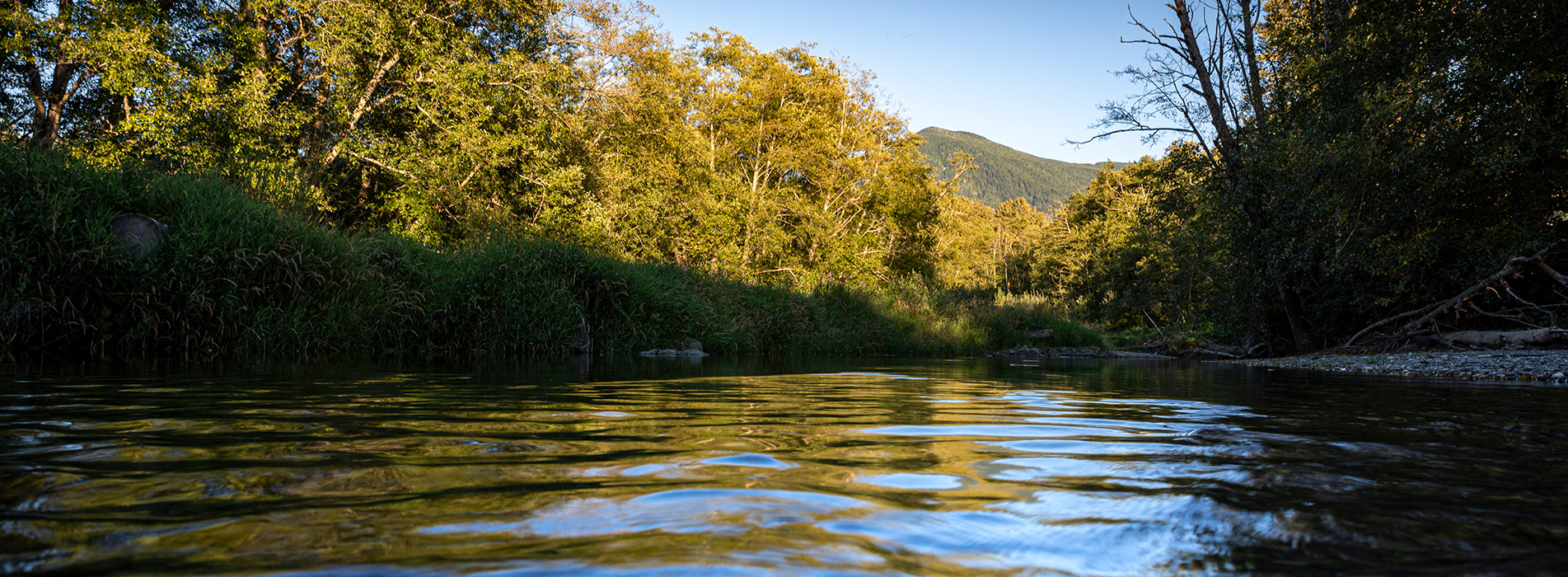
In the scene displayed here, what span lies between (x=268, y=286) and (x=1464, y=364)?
15004 mm

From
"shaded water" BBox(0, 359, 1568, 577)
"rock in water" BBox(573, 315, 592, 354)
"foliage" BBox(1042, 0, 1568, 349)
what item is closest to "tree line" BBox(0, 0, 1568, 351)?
"foliage" BBox(1042, 0, 1568, 349)

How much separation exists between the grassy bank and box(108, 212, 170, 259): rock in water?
0.33 feet


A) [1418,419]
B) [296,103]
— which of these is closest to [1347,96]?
[1418,419]

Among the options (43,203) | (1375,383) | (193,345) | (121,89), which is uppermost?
(121,89)

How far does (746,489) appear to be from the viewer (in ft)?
5.74

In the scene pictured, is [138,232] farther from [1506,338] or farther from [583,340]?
[1506,338]

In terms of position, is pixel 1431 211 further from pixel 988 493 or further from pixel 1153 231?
pixel 988 493

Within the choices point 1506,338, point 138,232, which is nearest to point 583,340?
point 138,232

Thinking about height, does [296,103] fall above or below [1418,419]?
above

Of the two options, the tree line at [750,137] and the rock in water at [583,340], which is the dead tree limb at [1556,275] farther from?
the rock in water at [583,340]

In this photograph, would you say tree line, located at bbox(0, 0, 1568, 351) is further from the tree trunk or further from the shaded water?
the shaded water

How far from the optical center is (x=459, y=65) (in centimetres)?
2023

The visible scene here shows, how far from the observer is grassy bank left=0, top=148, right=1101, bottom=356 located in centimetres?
710

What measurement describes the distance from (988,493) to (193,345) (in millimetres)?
9012
